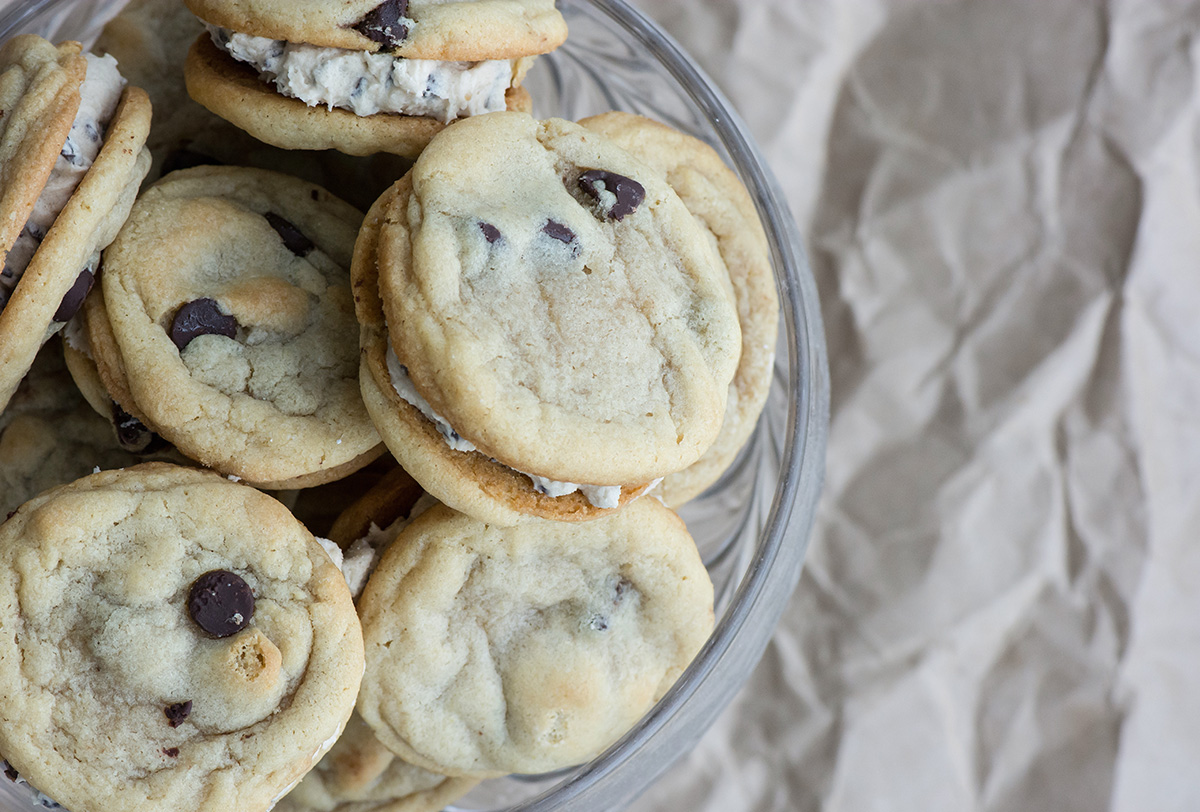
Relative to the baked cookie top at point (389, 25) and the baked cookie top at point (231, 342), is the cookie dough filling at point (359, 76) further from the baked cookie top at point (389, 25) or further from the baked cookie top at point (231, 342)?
the baked cookie top at point (231, 342)

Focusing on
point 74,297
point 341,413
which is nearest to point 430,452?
point 341,413

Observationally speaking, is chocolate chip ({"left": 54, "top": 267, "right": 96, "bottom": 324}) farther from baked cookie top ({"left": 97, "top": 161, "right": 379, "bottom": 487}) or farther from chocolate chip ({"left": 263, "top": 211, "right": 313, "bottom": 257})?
chocolate chip ({"left": 263, "top": 211, "right": 313, "bottom": 257})

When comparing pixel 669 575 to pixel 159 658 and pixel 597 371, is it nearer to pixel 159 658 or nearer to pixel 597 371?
pixel 597 371

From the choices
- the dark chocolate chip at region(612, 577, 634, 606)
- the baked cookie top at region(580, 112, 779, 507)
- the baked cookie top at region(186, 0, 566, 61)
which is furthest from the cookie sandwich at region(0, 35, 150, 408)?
the dark chocolate chip at region(612, 577, 634, 606)

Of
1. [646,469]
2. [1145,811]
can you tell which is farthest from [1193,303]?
[646,469]

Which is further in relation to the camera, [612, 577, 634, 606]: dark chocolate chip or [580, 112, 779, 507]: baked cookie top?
[580, 112, 779, 507]: baked cookie top

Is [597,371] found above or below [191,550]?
above

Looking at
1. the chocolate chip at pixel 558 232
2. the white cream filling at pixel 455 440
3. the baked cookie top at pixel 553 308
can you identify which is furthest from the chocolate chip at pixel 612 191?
the white cream filling at pixel 455 440
